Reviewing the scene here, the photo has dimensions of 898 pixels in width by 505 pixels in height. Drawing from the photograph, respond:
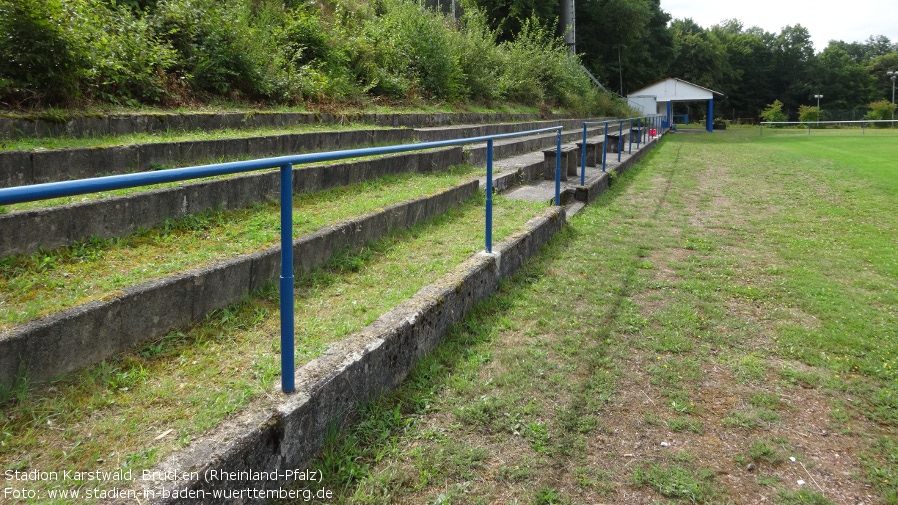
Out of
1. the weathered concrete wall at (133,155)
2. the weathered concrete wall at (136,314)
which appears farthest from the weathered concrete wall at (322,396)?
the weathered concrete wall at (133,155)

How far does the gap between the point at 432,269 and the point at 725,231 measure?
198 inches

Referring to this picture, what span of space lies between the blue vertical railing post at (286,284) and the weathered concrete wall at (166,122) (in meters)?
3.47

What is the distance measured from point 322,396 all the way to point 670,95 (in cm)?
4996

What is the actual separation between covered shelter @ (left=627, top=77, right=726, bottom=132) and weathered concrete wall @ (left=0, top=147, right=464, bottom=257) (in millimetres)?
42985

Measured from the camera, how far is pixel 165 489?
6.25 ft

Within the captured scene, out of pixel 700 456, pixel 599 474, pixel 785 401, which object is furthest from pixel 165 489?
pixel 785 401

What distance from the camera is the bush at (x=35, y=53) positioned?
17.0 ft

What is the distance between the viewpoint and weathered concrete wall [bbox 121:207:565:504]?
2.10 metres

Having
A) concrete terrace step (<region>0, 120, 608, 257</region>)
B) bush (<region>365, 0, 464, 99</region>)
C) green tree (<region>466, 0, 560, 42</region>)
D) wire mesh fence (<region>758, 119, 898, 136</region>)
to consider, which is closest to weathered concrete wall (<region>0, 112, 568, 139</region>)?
concrete terrace step (<region>0, 120, 608, 257</region>)

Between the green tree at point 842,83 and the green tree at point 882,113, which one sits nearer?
the green tree at point 882,113

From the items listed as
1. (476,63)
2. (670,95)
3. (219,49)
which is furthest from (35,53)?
(670,95)

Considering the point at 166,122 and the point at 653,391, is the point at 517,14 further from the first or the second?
the point at 653,391

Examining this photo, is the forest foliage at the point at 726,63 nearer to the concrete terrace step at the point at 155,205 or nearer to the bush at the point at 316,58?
the bush at the point at 316,58

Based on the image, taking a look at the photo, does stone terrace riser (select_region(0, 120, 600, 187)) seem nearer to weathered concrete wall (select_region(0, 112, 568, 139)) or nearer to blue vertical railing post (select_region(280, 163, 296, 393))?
weathered concrete wall (select_region(0, 112, 568, 139))
